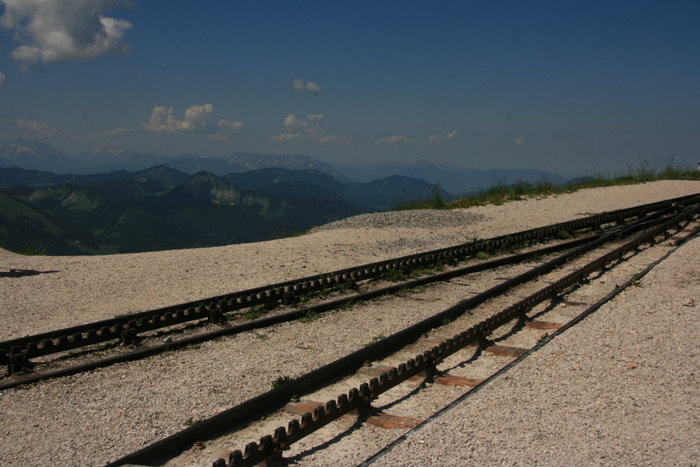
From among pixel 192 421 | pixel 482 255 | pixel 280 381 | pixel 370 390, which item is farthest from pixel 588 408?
pixel 482 255

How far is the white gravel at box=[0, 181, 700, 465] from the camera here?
14.1ft

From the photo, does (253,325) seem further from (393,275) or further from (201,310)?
(393,275)

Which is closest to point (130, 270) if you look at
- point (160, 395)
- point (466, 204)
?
point (160, 395)

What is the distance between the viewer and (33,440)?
4.13 meters

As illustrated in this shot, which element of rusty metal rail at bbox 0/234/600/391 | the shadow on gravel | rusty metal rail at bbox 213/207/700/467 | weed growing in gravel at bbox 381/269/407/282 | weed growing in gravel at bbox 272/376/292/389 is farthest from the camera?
the shadow on gravel

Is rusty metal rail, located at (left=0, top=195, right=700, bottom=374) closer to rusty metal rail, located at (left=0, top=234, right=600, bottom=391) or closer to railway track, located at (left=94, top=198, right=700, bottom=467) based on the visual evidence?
rusty metal rail, located at (left=0, top=234, right=600, bottom=391)

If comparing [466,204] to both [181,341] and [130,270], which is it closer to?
[130,270]

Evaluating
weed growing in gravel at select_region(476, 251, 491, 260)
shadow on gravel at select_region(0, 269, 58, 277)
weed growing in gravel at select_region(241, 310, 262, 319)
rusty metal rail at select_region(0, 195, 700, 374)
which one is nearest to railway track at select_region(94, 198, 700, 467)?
weed growing in gravel at select_region(476, 251, 491, 260)

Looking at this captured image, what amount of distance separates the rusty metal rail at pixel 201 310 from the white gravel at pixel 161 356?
27.1 inches

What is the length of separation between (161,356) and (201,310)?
1195 mm

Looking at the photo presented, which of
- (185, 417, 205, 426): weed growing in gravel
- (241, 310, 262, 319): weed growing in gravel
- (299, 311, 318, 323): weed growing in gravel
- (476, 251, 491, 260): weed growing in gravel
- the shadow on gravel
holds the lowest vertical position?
(185, 417, 205, 426): weed growing in gravel

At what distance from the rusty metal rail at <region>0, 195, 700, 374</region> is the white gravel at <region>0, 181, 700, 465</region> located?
2.26 ft

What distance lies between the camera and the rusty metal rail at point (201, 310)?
5828 mm

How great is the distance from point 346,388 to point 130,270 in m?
7.27
